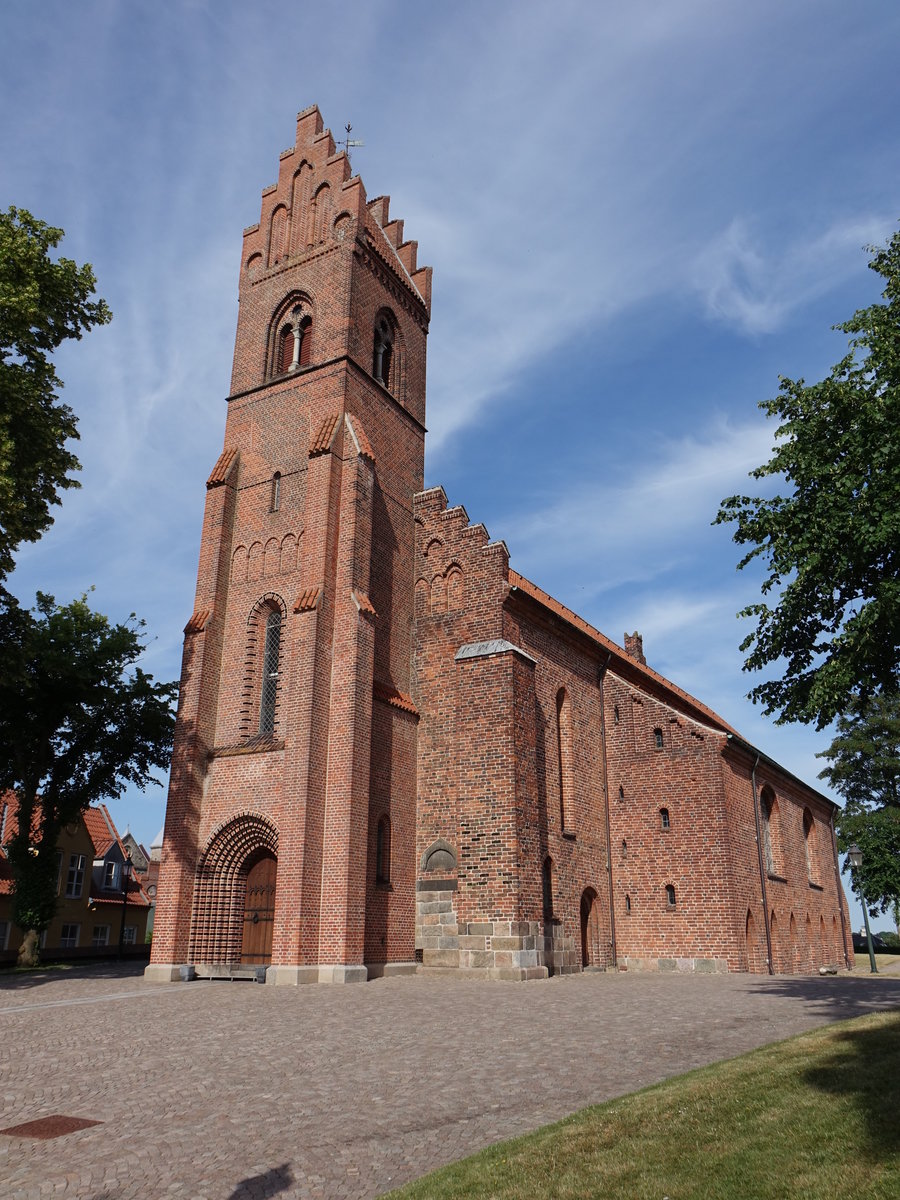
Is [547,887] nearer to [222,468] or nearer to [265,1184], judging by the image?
[222,468]

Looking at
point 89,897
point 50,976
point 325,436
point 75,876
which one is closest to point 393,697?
point 325,436

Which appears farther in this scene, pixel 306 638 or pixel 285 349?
pixel 285 349

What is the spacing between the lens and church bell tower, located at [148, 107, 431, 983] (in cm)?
1845

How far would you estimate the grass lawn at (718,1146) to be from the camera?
4883 millimetres

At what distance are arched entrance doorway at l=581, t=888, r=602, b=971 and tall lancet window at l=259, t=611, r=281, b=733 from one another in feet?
30.1

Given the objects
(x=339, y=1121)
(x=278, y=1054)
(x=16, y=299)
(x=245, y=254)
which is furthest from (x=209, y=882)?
(x=245, y=254)

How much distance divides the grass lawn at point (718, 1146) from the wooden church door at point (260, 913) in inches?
555

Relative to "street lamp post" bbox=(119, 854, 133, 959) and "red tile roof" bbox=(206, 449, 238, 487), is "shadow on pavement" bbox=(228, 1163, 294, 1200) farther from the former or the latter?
"street lamp post" bbox=(119, 854, 133, 959)

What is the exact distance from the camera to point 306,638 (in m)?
19.5

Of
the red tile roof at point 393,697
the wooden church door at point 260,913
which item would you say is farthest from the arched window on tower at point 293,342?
the wooden church door at point 260,913

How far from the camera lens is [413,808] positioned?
21047 mm

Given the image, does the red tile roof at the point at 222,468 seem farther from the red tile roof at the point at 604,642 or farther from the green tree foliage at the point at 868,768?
the green tree foliage at the point at 868,768

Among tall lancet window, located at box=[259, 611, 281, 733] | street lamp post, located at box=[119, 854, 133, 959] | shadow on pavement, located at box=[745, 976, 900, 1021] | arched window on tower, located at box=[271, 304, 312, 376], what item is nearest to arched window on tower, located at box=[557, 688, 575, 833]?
shadow on pavement, located at box=[745, 976, 900, 1021]

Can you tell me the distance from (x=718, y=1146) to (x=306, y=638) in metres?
15.0
